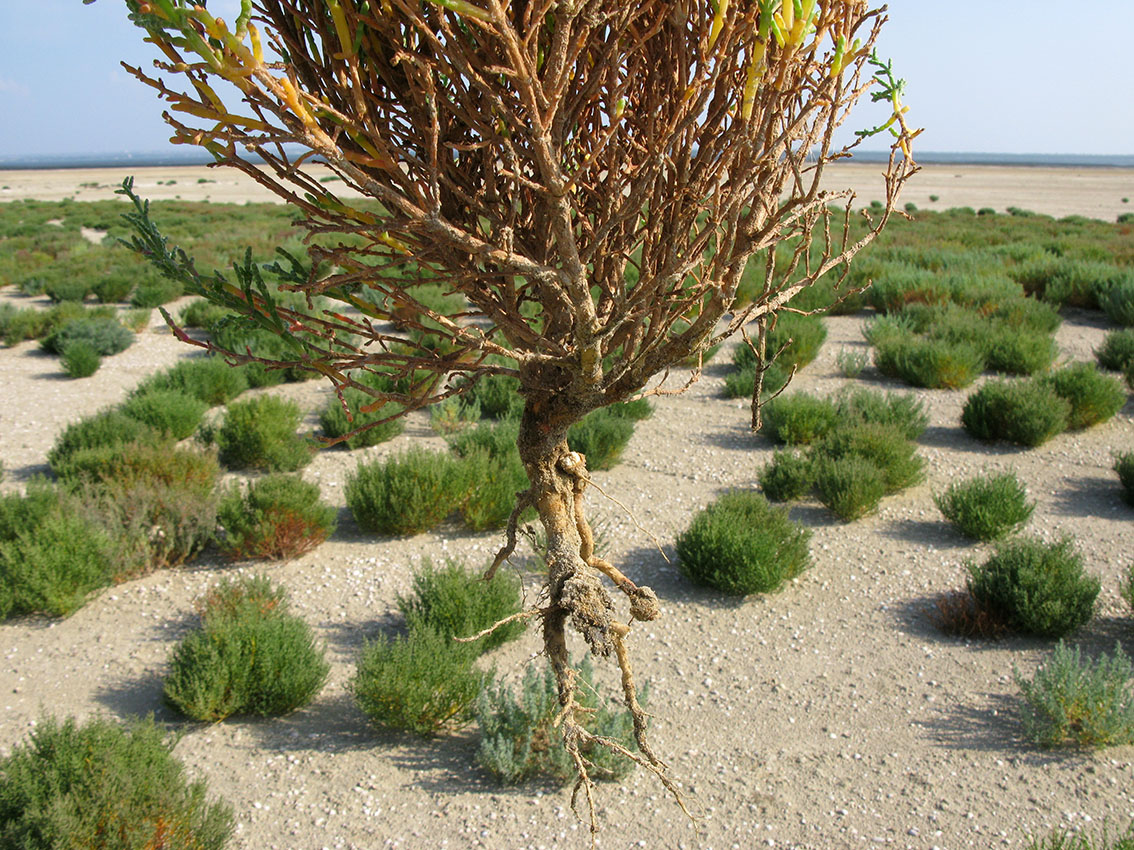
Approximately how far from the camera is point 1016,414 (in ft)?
26.3

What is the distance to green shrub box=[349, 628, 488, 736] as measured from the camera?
4.17m

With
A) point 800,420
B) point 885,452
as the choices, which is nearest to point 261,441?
point 800,420

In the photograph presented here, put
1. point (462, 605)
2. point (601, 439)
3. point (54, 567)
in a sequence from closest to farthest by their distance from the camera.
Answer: point (462, 605)
point (54, 567)
point (601, 439)

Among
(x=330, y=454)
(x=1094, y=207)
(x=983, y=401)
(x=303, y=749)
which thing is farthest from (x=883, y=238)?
(x=1094, y=207)

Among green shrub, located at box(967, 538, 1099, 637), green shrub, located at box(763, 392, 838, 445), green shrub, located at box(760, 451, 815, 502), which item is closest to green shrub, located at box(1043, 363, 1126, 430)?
green shrub, located at box(763, 392, 838, 445)

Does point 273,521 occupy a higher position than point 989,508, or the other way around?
point 989,508

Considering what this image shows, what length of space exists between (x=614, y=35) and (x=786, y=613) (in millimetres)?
4743

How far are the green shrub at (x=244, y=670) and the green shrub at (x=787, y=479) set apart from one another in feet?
14.0

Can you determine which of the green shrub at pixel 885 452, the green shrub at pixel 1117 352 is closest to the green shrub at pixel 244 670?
the green shrub at pixel 885 452

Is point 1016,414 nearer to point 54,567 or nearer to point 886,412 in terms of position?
point 886,412

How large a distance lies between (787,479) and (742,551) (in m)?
1.76

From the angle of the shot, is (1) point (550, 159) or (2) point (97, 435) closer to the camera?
(1) point (550, 159)

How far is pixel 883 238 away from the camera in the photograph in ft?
71.8

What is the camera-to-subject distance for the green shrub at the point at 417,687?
417 centimetres
